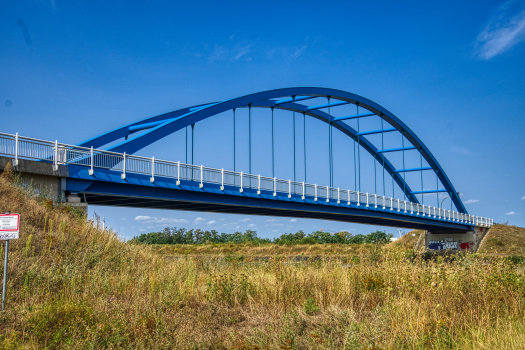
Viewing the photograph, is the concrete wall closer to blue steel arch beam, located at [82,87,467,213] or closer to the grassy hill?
blue steel arch beam, located at [82,87,467,213]

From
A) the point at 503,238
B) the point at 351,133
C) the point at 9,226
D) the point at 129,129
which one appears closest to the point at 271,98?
the point at 129,129

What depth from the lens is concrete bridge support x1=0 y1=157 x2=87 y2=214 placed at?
15094 millimetres

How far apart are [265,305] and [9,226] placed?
4.80 meters

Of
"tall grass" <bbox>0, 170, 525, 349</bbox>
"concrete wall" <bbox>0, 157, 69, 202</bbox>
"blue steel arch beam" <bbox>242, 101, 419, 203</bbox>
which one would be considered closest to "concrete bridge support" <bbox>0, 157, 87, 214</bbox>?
"concrete wall" <bbox>0, 157, 69, 202</bbox>

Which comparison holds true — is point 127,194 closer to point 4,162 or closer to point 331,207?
point 4,162

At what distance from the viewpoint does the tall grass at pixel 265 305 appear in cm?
577

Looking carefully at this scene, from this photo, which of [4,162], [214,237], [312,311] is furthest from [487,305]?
[214,237]

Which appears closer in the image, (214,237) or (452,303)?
(452,303)

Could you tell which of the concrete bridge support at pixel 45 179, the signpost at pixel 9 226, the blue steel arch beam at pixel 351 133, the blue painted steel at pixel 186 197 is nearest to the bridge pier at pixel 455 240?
the blue steel arch beam at pixel 351 133

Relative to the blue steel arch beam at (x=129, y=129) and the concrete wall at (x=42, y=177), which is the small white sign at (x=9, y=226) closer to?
the concrete wall at (x=42, y=177)

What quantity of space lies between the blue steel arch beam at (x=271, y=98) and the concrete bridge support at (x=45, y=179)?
130 inches

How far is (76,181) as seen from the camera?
58.0ft

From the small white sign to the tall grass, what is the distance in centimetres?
99

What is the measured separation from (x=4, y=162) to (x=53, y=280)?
27.5 ft
